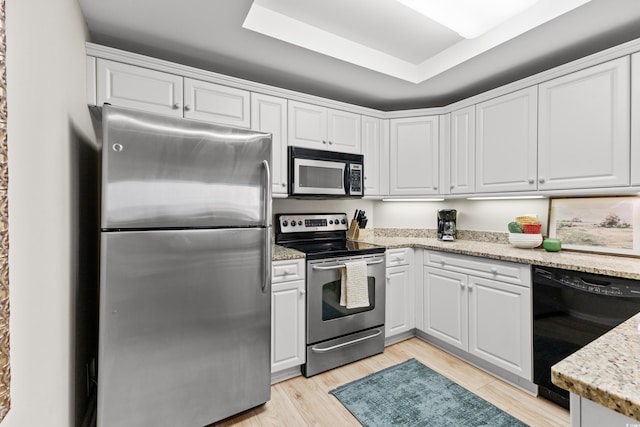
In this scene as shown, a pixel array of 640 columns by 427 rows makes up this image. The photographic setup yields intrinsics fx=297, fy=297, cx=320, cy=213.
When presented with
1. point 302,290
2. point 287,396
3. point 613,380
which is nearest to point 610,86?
point 613,380

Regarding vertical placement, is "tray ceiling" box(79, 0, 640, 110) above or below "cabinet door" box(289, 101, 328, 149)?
above

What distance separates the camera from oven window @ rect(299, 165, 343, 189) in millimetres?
2508

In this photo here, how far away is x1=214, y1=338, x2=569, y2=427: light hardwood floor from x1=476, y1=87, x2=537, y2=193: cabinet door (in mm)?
1435

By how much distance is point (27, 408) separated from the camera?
0.89m

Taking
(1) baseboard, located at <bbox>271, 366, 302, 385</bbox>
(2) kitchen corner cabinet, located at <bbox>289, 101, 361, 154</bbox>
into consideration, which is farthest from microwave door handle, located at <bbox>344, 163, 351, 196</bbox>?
(1) baseboard, located at <bbox>271, 366, 302, 385</bbox>

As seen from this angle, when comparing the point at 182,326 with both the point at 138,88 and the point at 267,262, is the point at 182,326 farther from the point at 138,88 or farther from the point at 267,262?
the point at 138,88

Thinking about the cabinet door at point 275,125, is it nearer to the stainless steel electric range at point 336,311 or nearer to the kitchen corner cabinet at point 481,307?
the stainless steel electric range at point 336,311

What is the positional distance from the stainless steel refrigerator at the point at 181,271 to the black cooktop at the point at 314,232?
3.08 feet

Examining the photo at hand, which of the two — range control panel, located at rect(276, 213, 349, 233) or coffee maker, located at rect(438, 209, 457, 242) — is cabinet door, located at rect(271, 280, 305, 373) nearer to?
range control panel, located at rect(276, 213, 349, 233)

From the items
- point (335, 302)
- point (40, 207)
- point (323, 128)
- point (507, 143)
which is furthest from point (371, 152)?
point (40, 207)

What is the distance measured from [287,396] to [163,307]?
1050 mm

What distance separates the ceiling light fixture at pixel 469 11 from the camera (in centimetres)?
173

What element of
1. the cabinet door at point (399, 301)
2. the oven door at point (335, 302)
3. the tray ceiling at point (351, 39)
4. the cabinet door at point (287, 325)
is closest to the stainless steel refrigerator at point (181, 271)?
the cabinet door at point (287, 325)

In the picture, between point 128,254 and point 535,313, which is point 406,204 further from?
point 128,254
